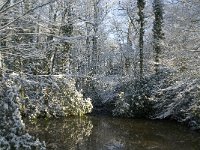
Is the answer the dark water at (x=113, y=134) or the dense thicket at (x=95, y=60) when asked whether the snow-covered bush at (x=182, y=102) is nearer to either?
the dense thicket at (x=95, y=60)

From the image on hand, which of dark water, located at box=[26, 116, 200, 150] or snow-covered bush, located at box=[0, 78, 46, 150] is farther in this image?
dark water, located at box=[26, 116, 200, 150]

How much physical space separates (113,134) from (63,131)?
2.22 meters

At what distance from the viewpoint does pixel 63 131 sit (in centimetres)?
1841

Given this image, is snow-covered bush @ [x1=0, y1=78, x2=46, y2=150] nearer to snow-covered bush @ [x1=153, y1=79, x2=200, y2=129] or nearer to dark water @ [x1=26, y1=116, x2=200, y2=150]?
dark water @ [x1=26, y1=116, x2=200, y2=150]

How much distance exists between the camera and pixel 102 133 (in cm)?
1792

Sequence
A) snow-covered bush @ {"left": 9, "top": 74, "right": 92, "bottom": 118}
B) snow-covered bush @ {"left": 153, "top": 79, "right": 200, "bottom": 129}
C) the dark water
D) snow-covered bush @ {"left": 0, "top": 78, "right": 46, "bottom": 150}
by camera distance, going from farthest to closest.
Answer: snow-covered bush @ {"left": 9, "top": 74, "right": 92, "bottom": 118} < snow-covered bush @ {"left": 153, "top": 79, "right": 200, "bottom": 129} < the dark water < snow-covered bush @ {"left": 0, "top": 78, "right": 46, "bottom": 150}

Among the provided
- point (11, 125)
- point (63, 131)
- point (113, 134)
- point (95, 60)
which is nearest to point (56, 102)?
point (63, 131)

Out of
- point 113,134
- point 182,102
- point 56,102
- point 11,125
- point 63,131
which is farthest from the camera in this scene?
point 56,102

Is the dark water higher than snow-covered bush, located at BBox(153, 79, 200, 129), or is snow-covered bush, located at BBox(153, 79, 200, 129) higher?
snow-covered bush, located at BBox(153, 79, 200, 129)

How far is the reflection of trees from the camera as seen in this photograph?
50.7 feet

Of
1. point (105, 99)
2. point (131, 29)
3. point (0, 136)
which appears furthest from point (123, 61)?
point (0, 136)

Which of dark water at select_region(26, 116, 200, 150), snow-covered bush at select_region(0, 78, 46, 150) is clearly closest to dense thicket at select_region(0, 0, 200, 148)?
snow-covered bush at select_region(0, 78, 46, 150)

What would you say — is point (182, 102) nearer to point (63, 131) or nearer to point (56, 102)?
point (63, 131)

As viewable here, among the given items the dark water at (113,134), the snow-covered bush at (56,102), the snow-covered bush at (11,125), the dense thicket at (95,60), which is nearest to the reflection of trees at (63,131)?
the dark water at (113,134)
